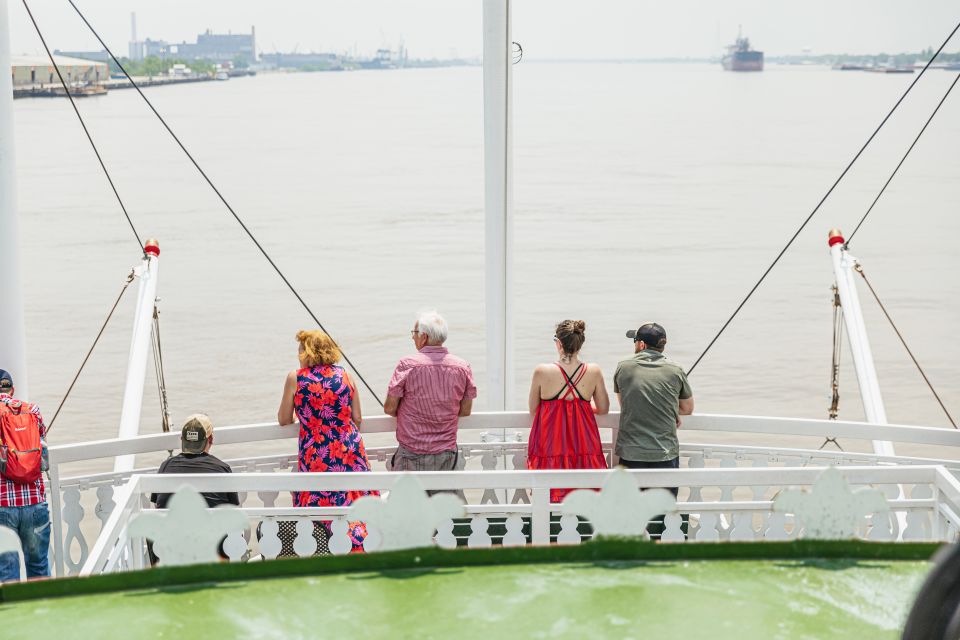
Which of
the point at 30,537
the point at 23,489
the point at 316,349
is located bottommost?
the point at 30,537

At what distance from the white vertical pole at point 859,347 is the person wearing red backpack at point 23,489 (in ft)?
14.3

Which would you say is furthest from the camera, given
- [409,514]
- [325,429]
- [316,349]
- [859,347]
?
[859,347]

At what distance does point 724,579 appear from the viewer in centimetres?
345

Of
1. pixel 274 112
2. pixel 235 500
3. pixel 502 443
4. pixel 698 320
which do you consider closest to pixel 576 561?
pixel 235 500

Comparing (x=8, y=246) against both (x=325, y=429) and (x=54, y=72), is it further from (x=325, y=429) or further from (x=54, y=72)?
(x=54, y=72)

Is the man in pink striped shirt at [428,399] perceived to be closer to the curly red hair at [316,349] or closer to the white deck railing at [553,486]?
the curly red hair at [316,349]

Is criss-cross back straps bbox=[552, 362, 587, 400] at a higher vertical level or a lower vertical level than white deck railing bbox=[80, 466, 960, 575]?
higher

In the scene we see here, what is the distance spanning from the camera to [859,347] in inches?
311

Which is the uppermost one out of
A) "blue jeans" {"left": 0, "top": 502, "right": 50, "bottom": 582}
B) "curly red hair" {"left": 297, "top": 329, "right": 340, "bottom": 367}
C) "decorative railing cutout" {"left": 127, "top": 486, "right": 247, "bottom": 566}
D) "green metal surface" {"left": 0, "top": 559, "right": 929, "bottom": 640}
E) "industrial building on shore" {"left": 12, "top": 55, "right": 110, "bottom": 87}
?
"industrial building on shore" {"left": 12, "top": 55, "right": 110, "bottom": 87}

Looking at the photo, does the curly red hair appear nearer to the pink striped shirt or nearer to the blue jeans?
the pink striped shirt

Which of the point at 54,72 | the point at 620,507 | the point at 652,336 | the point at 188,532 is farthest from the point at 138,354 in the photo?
the point at 54,72

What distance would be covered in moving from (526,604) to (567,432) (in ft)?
10.2

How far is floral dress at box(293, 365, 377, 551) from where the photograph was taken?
6.24 meters

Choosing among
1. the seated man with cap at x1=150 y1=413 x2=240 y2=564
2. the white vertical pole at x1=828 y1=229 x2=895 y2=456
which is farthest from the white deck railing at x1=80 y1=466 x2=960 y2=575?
the white vertical pole at x1=828 y1=229 x2=895 y2=456
